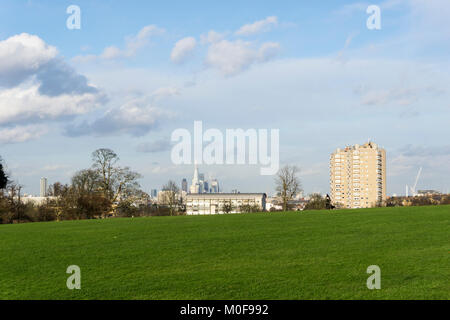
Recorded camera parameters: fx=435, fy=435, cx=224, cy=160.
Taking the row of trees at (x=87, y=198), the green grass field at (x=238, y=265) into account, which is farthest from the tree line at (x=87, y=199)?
the green grass field at (x=238, y=265)

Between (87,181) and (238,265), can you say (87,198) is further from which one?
(238,265)

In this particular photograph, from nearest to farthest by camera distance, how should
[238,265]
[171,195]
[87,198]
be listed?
[238,265] < [87,198] < [171,195]

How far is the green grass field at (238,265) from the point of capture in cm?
1041

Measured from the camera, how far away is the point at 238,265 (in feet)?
44.4

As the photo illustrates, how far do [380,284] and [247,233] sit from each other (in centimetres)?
1241

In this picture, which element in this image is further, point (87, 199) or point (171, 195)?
point (171, 195)

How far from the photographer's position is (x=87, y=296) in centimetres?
1039

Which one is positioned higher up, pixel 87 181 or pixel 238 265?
pixel 87 181

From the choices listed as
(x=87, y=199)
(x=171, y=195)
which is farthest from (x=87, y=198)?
(x=171, y=195)

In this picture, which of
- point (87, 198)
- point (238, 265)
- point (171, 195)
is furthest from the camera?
point (171, 195)

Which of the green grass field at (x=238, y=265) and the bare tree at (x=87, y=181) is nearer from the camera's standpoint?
the green grass field at (x=238, y=265)

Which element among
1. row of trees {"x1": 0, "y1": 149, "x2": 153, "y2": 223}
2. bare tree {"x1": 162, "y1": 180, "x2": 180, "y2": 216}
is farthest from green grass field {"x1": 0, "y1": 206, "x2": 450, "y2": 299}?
bare tree {"x1": 162, "y1": 180, "x2": 180, "y2": 216}

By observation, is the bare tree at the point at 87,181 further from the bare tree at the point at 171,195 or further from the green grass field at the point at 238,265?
the green grass field at the point at 238,265
